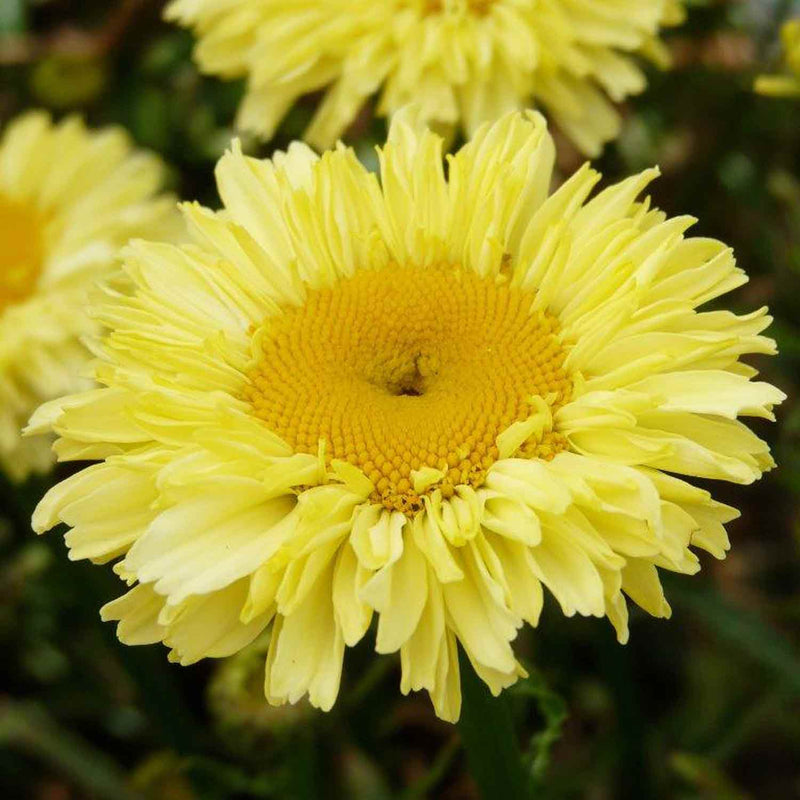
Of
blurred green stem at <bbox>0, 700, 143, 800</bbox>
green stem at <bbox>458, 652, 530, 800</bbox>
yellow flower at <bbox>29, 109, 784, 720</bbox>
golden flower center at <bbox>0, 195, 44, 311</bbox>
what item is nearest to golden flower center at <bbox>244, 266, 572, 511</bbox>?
yellow flower at <bbox>29, 109, 784, 720</bbox>

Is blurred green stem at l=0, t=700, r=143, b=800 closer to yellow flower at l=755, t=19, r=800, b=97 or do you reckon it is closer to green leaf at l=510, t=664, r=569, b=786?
green leaf at l=510, t=664, r=569, b=786

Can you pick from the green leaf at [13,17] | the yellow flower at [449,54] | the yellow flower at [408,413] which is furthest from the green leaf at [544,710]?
the green leaf at [13,17]

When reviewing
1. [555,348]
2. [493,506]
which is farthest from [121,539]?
[555,348]

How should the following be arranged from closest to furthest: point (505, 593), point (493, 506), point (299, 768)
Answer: point (505, 593), point (493, 506), point (299, 768)

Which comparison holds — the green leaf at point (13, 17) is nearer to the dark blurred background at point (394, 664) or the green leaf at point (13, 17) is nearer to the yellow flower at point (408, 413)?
the dark blurred background at point (394, 664)

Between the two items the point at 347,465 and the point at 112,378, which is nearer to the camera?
the point at 347,465

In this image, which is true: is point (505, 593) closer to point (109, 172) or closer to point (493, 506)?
point (493, 506)
